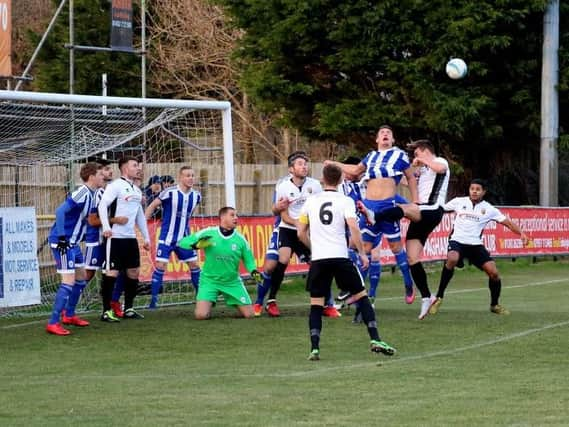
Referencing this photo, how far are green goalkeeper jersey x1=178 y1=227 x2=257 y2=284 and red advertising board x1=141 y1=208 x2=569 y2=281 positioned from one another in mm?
4523

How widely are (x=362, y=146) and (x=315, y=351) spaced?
76.9 ft

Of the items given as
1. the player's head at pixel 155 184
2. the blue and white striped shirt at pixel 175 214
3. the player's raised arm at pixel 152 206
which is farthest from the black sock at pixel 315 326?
the player's head at pixel 155 184

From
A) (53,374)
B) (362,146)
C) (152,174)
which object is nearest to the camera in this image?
(53,374)

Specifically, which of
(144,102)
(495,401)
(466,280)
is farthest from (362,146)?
(495,401)

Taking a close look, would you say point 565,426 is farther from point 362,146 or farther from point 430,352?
point 362,146

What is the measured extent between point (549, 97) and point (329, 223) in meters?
20.1

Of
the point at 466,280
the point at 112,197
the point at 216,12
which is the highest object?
the point at 216,12

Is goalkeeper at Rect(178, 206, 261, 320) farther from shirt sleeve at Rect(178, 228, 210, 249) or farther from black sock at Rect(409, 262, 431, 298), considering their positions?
black sock at Rect(409, 262, 431, 298)

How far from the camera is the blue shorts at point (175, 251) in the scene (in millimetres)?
17297

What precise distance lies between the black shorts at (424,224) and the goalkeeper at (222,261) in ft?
6.53

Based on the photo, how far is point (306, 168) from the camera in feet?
52.4

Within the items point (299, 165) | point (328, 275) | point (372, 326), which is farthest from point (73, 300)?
point (372, 326)

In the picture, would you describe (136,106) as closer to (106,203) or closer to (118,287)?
(106,203)

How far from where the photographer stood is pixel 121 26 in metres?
25.8
